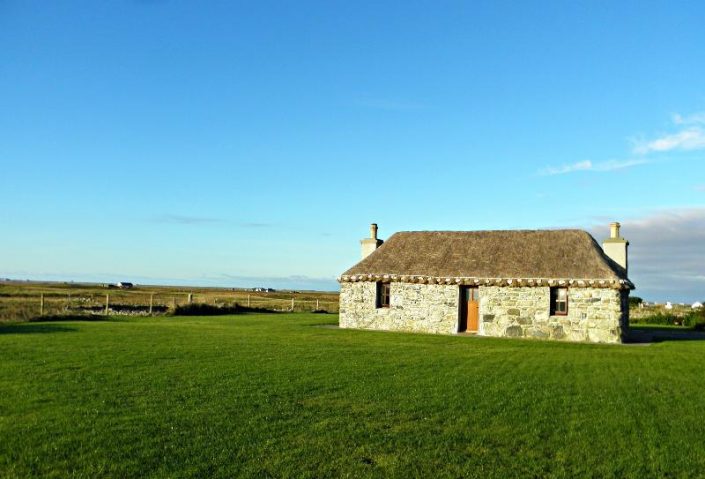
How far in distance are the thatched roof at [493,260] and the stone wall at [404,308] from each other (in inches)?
20.9

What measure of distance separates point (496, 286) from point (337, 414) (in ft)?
69.7

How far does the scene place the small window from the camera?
33.9m

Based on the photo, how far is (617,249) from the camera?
32.9 m

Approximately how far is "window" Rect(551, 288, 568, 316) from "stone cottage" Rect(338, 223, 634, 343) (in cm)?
5

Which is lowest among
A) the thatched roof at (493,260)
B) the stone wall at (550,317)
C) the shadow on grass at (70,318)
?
the shadow on grass at (70,318)

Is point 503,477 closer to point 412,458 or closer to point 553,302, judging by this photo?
point 412,458

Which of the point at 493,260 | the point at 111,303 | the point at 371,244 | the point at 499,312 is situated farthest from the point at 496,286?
the point at 111,303

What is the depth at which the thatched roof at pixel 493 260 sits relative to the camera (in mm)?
29859

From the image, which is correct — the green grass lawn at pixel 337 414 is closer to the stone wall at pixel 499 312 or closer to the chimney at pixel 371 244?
the stone wall at pixel 499 312

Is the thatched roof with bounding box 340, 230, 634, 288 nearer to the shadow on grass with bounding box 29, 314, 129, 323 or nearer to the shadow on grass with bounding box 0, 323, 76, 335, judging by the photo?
the shadow on grass with bounding box 0, 323, 76, 335

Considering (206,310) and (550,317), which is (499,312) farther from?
(206,310)

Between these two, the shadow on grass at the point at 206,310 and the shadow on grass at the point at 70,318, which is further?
the shadow on grass at the point at 206,310

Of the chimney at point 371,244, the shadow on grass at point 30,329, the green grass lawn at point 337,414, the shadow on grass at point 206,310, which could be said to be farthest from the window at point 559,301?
the shadow on grass at point 206,310

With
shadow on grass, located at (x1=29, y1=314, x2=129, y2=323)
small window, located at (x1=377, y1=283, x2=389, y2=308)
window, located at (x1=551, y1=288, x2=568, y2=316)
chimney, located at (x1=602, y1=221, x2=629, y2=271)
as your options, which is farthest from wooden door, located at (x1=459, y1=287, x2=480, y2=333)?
shadow on grass, located at (x1=29, y1=314, x2=129, y2=323)
